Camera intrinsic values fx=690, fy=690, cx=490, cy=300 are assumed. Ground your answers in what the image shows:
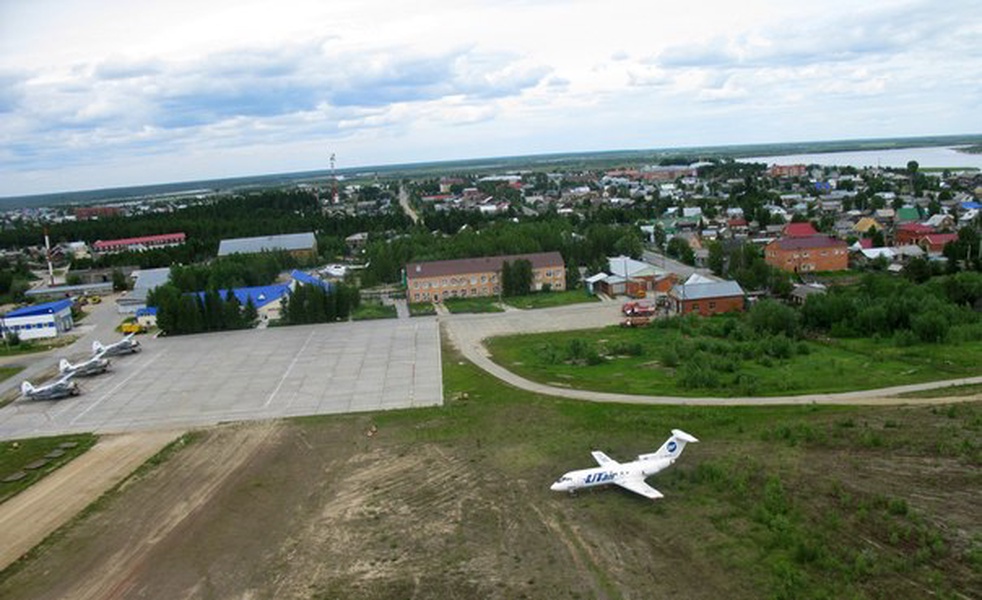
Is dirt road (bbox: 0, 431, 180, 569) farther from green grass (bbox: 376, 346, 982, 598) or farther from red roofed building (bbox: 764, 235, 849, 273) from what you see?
red roofed building (bbox: 764, 235, 849, 273)

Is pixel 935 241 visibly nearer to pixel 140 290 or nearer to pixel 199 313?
pixel 199 313

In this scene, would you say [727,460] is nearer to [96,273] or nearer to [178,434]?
[178,434]

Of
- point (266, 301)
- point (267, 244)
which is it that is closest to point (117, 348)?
point (266, 301)

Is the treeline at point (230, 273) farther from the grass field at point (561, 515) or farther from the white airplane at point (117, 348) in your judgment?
the grass field at point (561, 515)

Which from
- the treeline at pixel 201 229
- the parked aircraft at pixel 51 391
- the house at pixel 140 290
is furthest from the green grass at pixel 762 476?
the treeline at pixel 201 229

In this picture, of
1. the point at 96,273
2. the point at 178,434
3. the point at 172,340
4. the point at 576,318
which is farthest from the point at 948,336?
the point at 96,273
